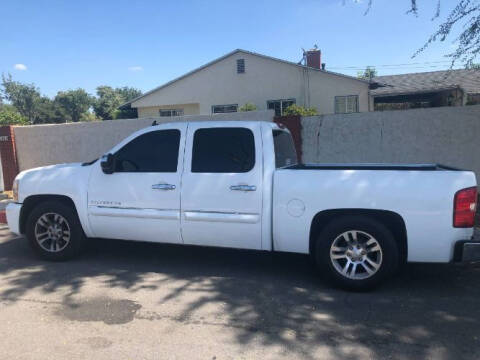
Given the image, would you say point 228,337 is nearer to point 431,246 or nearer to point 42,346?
point 42,346

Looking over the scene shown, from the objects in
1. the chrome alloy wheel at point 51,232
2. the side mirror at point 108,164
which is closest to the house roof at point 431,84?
the side mirror at point 108,164

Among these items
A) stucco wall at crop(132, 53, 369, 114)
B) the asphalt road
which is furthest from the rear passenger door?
stucco wall at crop(132, 53, 369, 114)

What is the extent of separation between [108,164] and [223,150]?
1.46m

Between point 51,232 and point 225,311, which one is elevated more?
point 51,232

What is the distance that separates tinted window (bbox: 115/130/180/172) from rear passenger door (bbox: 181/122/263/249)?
212mm

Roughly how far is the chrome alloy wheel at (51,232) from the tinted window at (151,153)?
1168mm

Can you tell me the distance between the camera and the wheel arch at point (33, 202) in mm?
5562

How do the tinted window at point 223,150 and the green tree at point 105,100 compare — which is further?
the green tree at point 105,100

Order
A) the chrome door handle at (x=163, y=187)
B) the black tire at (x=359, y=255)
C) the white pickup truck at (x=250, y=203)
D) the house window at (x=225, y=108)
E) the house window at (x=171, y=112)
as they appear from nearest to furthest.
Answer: the white pickup truck at (x=250, y=203)
the black tire at (x=359, y=255)
the chrome door handle at (x=163, y=187)
the house window at (x=225, y=108)
the house window at (x=171, y=112)

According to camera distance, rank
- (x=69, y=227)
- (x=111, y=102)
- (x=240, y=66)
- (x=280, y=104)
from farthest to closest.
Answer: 1. (x=111, y=102)
2. (x=240, y=66)
3. (x=280, y=104)
4. (x=69, y=227)

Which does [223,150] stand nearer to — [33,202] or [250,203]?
[250,203]

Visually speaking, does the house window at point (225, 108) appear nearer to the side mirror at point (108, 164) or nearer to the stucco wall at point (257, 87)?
the stucco wall at point (257, 87)

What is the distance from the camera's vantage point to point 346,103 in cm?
2141

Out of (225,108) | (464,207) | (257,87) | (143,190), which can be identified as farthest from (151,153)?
(225,108)
